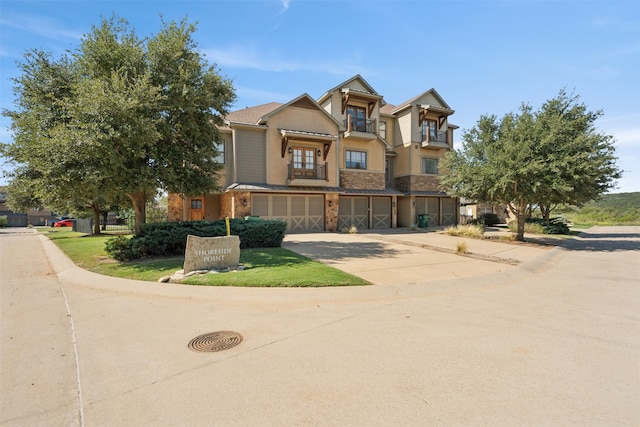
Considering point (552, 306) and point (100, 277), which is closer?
point (552, 306)

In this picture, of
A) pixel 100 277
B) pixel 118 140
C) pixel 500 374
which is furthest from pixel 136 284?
pixel 500 374

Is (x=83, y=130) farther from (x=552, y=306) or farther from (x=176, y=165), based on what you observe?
(x=552, y=306)

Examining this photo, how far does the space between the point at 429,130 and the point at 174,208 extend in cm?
2163

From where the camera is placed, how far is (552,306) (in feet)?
19.4

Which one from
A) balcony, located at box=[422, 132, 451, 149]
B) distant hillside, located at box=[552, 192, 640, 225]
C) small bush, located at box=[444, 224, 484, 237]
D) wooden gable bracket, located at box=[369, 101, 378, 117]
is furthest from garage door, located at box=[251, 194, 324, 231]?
distant hillside, located at box=[552, 192, 640, 225]

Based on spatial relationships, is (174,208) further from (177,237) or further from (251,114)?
(177,237)

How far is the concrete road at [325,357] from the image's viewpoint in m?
2.76

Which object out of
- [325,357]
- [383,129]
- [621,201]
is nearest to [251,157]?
[383,129]

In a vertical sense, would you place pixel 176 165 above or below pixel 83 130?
below

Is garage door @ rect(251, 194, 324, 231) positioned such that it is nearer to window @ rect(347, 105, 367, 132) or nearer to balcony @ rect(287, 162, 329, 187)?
balcony @ rect(287, 162, 329, 187)

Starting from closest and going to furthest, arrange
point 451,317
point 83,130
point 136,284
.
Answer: point 451,317, point 136,284, point 83,130

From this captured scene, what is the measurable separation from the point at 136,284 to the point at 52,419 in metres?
5.15

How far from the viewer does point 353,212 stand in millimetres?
23812

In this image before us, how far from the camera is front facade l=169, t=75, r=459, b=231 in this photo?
19.7 metres
